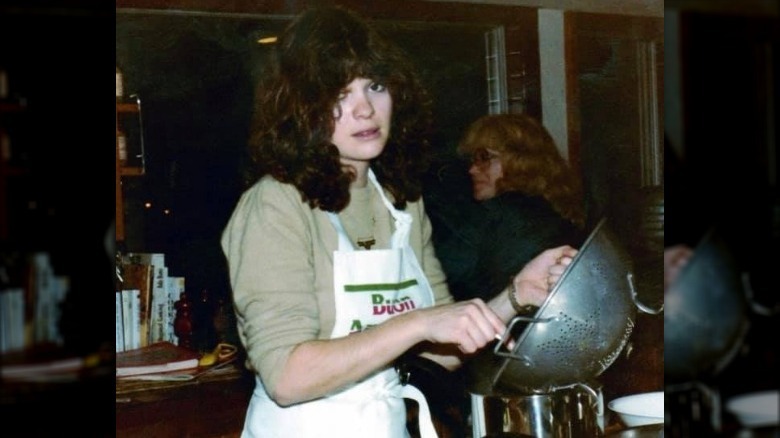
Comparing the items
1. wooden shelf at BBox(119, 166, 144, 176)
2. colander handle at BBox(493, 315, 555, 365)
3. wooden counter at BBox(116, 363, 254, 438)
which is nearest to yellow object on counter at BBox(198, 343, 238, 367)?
wooden counter at BBox(116, 363, 254, 438)

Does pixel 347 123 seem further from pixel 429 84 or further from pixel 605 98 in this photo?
pixel 605 98

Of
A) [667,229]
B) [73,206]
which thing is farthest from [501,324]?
[73,206]

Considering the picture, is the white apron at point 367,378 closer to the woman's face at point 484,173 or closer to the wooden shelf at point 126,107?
the woman's face at point 484,173

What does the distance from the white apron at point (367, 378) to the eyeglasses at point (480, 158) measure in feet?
0.45

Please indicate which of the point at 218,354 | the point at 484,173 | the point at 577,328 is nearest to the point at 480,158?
the point at 484,173

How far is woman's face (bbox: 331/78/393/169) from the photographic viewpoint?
1223 mm

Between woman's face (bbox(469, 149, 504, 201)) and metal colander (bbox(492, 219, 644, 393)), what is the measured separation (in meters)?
0.16

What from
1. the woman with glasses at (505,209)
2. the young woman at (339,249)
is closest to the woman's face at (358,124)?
the young woman at (339,249)

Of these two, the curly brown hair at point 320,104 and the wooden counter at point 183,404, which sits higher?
the curly brown hair at point 320,104

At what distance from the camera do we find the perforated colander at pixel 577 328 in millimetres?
1242

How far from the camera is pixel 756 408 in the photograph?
4.70 ft

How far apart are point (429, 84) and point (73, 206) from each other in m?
0.50

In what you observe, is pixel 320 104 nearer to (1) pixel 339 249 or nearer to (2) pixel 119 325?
(1) pixel 339 249

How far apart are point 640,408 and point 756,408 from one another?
0.65 ft
